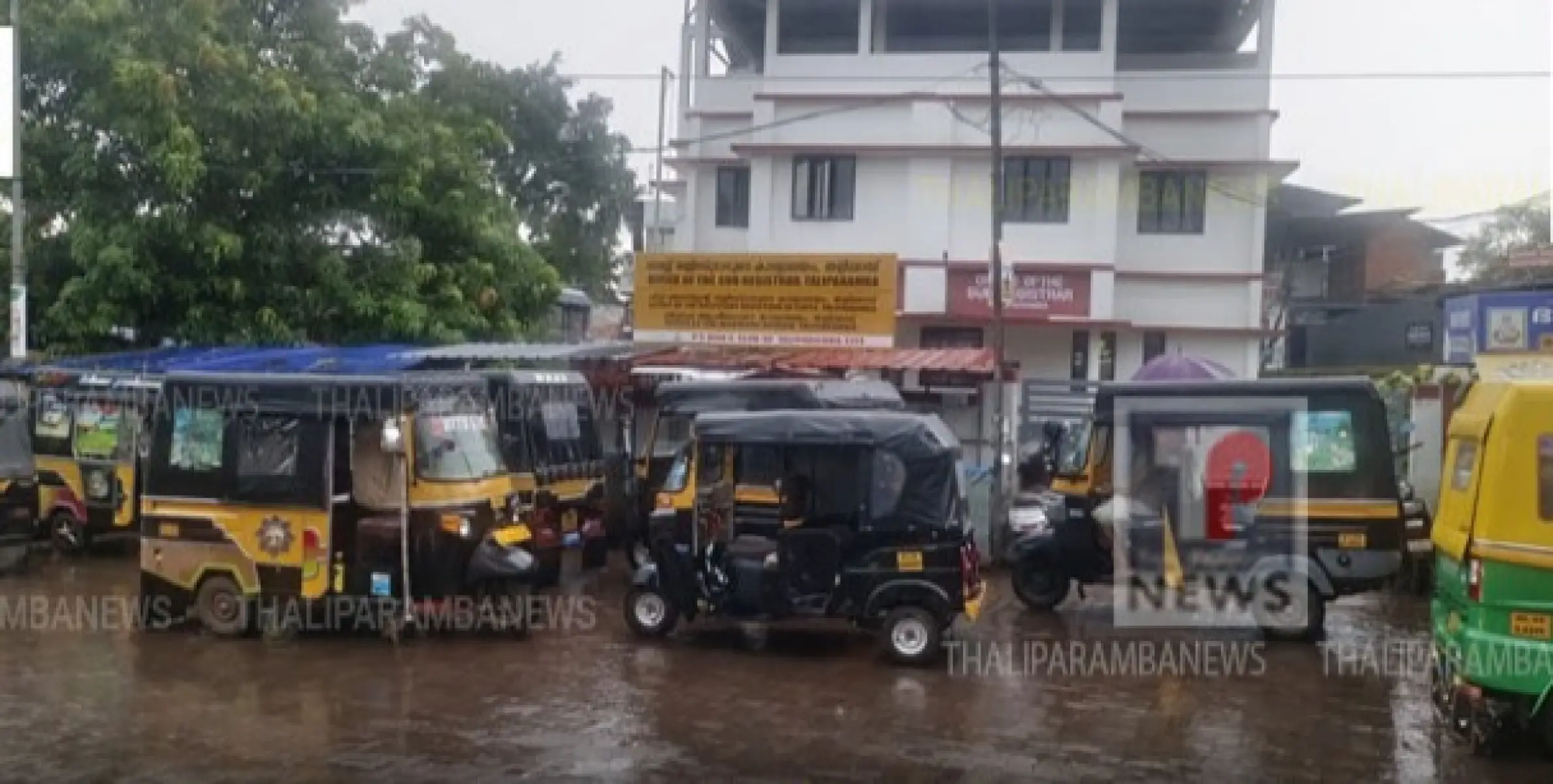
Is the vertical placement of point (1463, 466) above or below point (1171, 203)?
below

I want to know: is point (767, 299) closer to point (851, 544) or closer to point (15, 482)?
point (851, 544)

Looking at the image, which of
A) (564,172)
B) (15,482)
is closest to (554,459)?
(15,482)

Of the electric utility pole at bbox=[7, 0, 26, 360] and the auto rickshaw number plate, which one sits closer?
the auto rickshaw number plate

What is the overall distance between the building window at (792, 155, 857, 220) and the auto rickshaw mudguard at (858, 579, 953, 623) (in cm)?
1482

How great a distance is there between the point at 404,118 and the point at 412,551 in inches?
419

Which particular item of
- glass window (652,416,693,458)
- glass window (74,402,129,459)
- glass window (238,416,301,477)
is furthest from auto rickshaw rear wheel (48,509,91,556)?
glass window (652,416,693,458)

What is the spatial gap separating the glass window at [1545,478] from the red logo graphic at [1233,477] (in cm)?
446

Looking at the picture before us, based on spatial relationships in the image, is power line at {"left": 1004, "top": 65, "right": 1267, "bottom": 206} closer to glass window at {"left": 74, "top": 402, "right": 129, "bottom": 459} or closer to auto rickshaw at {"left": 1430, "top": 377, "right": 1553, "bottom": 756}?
glass window at {"left": 74, "top": 402, "right": 129, "bottom": 459}

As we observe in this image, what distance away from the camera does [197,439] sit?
10180 mm

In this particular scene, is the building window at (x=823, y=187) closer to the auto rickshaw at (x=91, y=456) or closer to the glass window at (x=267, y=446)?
the auto rickshaw at (x=91, y=456)

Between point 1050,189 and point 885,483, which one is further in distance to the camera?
point 1050,189

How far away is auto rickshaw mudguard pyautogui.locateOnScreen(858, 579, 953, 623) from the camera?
961cm

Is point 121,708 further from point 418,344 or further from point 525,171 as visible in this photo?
point 525,171

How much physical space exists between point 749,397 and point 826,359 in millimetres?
3893
